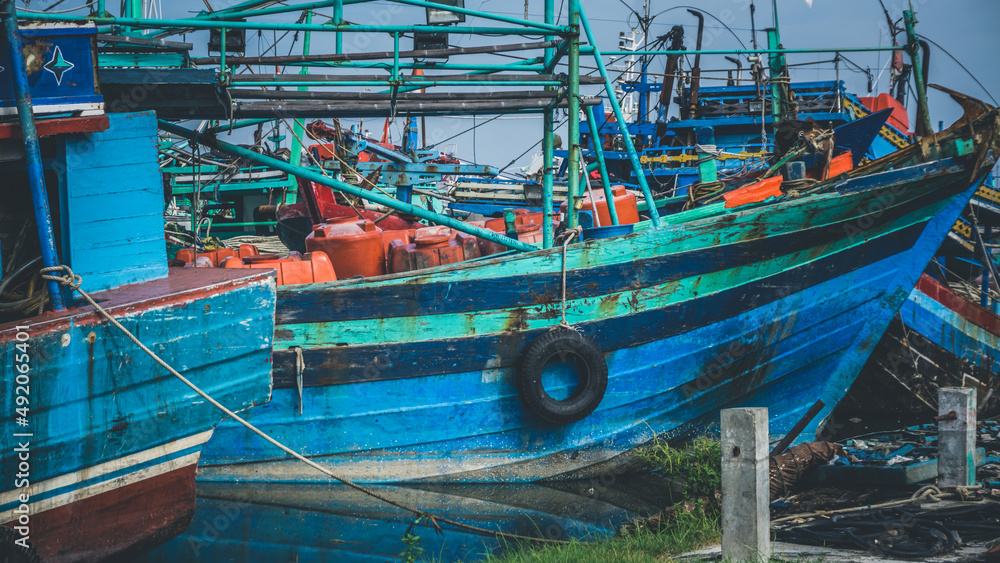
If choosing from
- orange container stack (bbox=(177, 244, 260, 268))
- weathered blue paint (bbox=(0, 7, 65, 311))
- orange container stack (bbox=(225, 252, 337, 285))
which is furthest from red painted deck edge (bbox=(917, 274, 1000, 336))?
weathered blue paint (bbox=(0, 7, 65, 311))

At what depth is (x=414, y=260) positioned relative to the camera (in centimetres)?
613

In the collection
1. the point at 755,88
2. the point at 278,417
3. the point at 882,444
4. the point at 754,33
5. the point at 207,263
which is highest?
the point at 754,33

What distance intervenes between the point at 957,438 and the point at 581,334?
8.49 ft

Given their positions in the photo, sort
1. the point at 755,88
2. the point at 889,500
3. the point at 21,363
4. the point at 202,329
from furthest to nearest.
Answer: the point at 755,88, the point at 889,500, the point at 202,329, the point at 21,363

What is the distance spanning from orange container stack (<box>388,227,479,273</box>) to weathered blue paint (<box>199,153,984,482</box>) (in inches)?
21.0

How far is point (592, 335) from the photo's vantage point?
5914 mm

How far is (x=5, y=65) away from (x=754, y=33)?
1821 cm

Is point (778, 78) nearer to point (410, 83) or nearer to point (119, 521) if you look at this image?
point (410, 83)

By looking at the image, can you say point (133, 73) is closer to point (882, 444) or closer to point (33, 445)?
point (33, 445)

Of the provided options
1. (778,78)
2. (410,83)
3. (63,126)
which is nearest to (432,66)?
(410,83)

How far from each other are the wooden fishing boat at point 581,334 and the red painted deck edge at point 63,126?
1828 mm

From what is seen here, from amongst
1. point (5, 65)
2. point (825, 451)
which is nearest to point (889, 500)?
point (825, 451)

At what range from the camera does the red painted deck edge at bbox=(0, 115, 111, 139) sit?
12.7ft

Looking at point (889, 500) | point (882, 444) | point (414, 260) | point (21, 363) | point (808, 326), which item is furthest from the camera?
point (882, 444)
